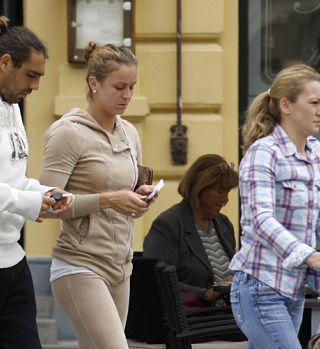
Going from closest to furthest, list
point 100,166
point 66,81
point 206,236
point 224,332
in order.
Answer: point 100,166 → point 224,332 → point 206,236 → point 66,81

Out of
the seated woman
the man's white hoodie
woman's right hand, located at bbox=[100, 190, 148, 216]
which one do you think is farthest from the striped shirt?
the man's white hoodie

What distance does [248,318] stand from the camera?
4.71 m

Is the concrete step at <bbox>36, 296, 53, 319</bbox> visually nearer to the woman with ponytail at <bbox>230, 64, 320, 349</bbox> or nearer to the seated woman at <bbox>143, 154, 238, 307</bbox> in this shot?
the seated woman at <bbox>143, 154, 238, 307</bbox>

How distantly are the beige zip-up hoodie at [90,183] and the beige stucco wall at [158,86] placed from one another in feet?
11.3

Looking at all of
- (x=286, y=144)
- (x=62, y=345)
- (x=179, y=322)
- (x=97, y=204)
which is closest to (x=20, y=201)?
(x=97, y=204)

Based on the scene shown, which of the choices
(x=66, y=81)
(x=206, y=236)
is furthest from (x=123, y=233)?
(x=66, y=81)

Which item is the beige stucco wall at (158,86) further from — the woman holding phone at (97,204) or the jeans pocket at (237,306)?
the jeans pocket at (237,306)

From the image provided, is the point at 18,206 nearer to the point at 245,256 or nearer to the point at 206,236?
the point at 245,256

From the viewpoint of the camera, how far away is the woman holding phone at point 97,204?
4.97 m

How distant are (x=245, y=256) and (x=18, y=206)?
2.70 feet

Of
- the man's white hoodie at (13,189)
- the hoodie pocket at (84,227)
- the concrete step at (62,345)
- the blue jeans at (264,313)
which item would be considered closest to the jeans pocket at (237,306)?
the blue jeans at (264,313)

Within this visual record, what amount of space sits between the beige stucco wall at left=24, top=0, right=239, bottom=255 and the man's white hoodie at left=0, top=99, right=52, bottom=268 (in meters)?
3.83

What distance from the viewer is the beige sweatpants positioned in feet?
16.3

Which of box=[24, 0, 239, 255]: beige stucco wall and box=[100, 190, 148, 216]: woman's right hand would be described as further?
box=[24, 0, 239, 255]: beige stucco wall
